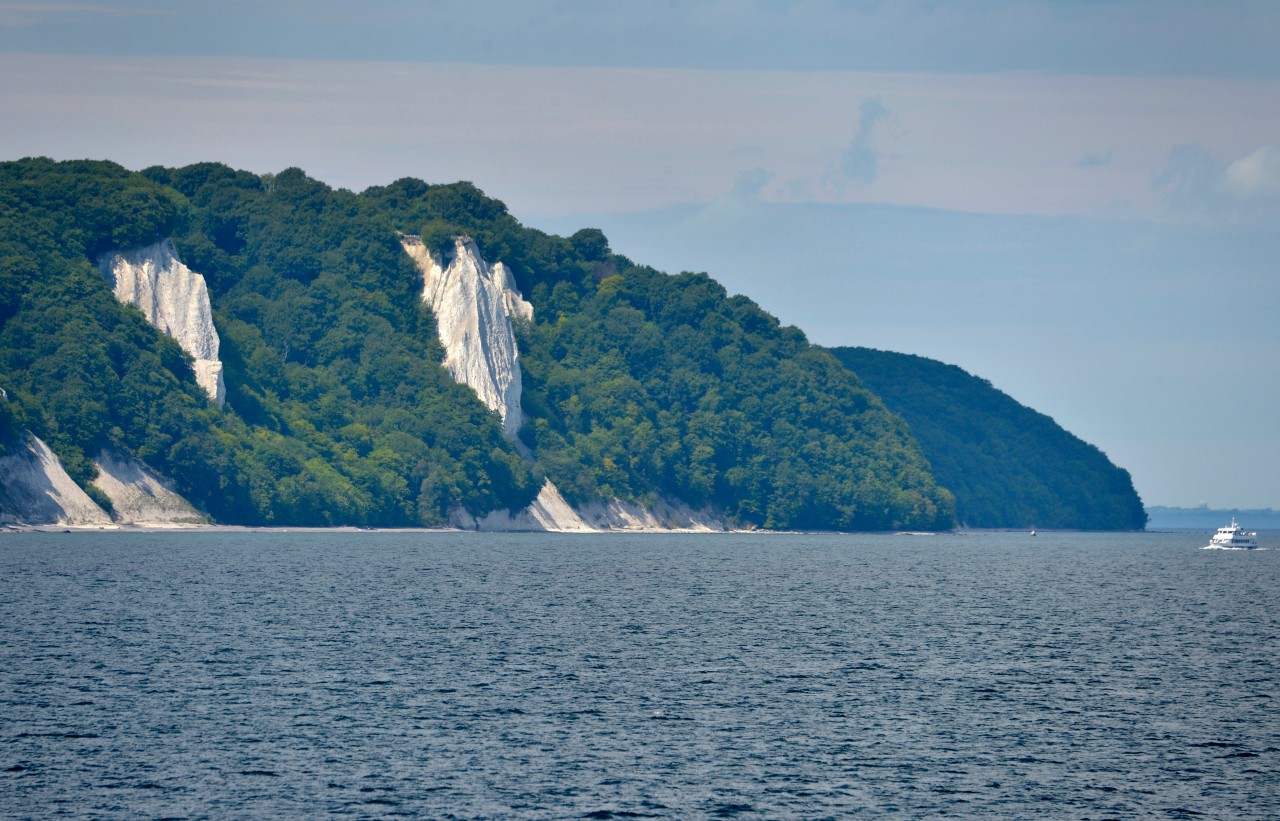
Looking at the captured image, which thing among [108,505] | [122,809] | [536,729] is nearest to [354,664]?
[536,729]

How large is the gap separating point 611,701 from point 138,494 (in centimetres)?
12215

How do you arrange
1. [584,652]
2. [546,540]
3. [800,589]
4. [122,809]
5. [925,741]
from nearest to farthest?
[122,809] → [925,741] → [584,652] → [800,589] → [546,540]

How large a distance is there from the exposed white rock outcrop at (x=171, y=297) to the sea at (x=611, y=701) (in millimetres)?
87042

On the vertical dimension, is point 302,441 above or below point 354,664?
above

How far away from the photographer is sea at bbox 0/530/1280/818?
Result: 39.1 m

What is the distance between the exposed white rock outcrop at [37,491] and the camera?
148125 mm

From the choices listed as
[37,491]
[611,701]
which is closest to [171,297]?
[37,491]

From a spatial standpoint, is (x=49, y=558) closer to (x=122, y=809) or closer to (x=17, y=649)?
(x=17, y=649)

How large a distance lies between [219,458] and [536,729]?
129848 mm

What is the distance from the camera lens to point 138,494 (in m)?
163

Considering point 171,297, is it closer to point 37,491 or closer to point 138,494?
point 138,494

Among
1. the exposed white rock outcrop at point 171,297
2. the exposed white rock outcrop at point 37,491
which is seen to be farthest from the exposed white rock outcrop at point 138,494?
the exposed white rock outcrop at point 171,297

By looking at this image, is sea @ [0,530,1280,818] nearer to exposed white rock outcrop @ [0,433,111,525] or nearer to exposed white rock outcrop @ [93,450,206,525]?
exposed white rock outcrop @ [0,433,111,525]

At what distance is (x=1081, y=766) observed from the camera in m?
43.4
